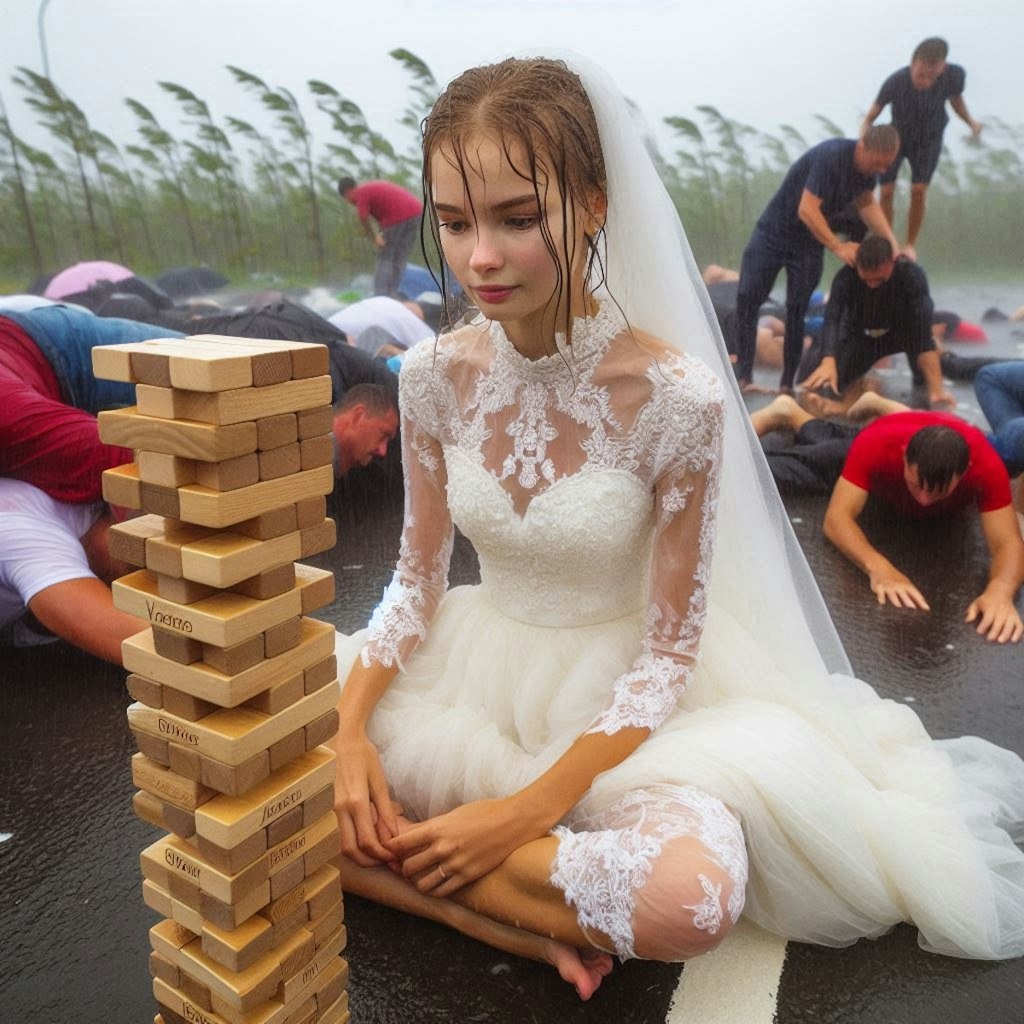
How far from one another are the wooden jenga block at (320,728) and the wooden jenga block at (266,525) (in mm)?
249

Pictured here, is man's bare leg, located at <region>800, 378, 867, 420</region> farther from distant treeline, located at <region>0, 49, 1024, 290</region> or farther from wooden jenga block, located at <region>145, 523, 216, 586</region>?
wooden jenga block, located at <region>145, 523, 216, 586</region>

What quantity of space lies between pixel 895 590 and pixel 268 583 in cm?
274

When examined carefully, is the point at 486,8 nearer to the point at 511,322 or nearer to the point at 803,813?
the point at 511,322

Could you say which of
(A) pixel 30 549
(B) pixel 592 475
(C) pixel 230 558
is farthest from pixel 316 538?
(A) pixel 30 549

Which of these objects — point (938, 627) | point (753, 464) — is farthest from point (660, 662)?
point (938, 627)

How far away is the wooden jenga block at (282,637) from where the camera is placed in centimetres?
110

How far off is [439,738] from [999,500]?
2599 mm

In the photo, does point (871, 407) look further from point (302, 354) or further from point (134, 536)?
point (134, 536)

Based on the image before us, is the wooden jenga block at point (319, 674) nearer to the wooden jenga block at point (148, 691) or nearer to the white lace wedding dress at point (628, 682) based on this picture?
the wooden jenga block at point (148, 691)

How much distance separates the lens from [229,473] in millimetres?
1007

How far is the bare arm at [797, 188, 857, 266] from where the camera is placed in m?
4.32

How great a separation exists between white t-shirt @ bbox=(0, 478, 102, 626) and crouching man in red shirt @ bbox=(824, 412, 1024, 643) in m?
2.78

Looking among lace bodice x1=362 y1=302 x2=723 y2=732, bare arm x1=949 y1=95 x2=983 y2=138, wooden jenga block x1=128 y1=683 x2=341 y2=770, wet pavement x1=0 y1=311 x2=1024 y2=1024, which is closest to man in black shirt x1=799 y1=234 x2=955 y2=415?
bare arm x1=949 y1=95 x2=983 y2=138

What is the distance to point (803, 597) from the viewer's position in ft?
6.87
